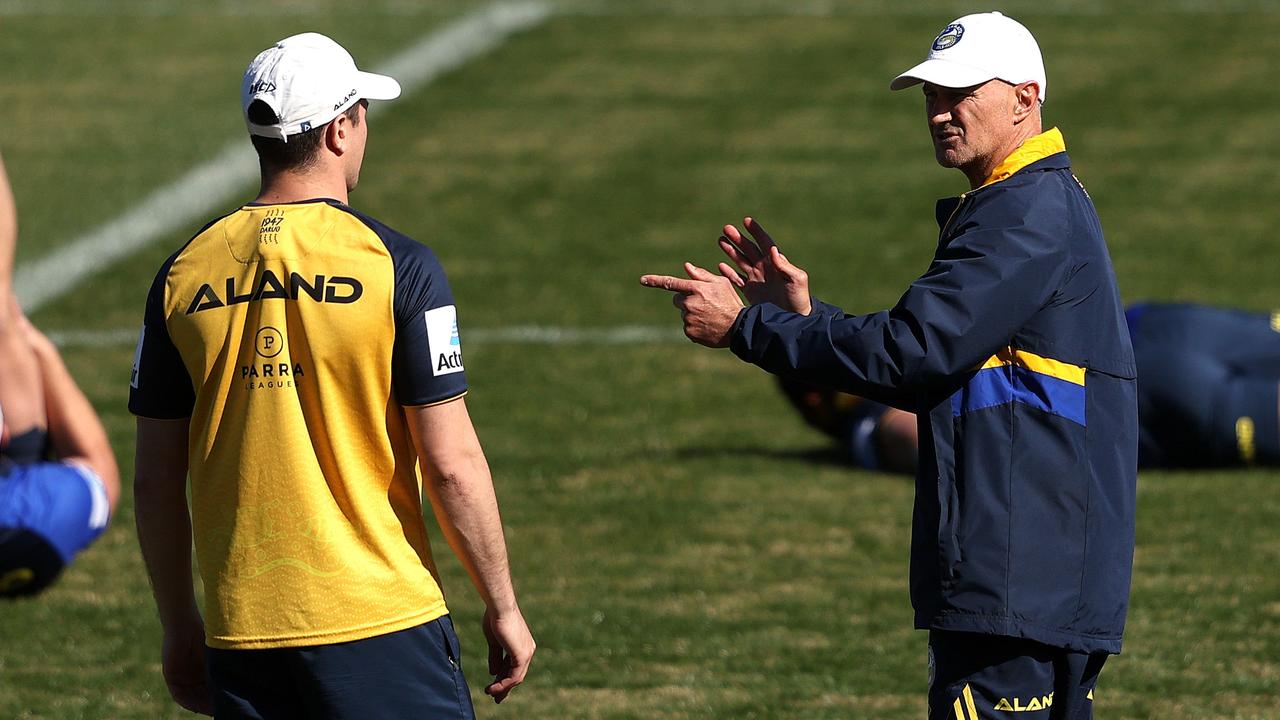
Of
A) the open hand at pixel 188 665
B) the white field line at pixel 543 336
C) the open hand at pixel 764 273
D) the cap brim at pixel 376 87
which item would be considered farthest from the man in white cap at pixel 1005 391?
the white field line at pixel 543 336

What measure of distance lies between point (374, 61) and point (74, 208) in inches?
180

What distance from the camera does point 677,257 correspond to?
50.1 ft

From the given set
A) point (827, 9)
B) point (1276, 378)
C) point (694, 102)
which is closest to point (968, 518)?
point (1276, 378)

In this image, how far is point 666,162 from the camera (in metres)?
17.8

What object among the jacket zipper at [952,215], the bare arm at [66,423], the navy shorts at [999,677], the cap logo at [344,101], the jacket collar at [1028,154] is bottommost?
the navy shorts at [999,677]

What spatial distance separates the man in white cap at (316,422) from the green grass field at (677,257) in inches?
98.0

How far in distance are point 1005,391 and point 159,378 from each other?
1.99m

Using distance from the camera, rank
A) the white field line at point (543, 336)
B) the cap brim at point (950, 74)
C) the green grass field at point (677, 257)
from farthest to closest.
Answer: the white field line at point (543, 336) < the green grass field at point (677, 257) < the cap brim at point (950, 74)

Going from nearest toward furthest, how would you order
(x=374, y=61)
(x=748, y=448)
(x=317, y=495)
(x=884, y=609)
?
(x=317, y=495) < (x=884, y=609) < (x=748, y=448) < (x=374, y=61)

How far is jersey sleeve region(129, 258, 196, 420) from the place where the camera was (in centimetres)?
433

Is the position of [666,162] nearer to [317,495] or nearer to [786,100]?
[786,100]

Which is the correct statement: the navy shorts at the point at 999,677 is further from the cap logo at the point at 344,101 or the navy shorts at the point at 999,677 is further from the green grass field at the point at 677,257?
the green grass field at the point at 677,257

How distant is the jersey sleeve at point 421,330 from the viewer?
4.13m

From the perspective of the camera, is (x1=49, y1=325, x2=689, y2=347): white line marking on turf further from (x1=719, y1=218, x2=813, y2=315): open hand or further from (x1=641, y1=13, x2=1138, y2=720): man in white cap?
(x1=641, y1=13, x2=1138, y2=720): man in white cap
